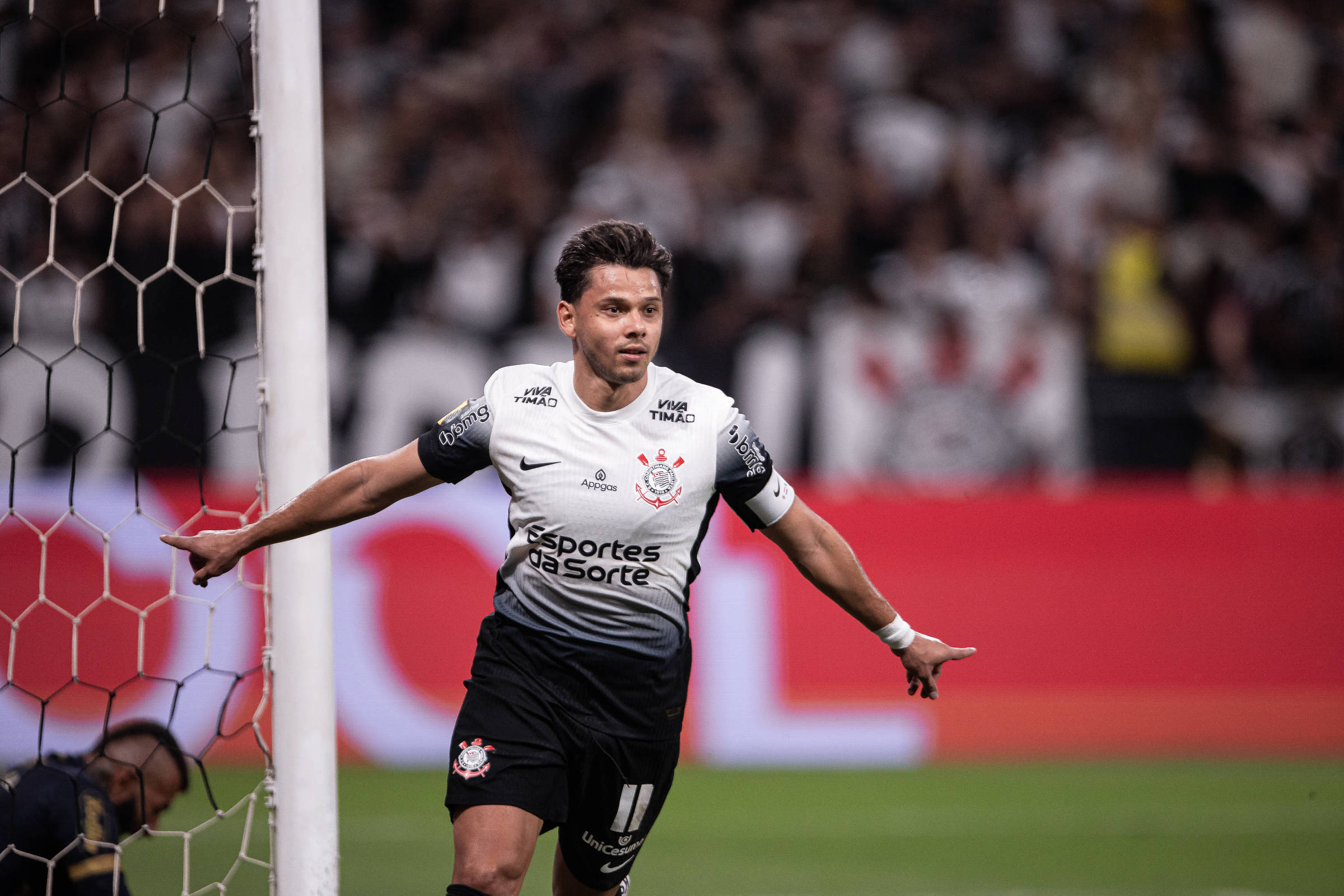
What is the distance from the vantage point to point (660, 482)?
4.12 m

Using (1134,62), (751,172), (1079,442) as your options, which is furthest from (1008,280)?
(1134,62)

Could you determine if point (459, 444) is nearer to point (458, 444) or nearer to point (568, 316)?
point (458, 444)

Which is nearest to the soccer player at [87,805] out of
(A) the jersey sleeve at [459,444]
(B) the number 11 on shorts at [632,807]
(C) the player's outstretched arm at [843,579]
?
(B) the number 11 on shorts at [632,807]

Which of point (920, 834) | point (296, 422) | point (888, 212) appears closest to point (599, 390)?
point (296, 422)

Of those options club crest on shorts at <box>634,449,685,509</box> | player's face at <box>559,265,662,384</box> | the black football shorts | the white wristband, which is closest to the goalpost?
the black football shorts

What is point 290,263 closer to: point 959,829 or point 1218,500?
point 959,829

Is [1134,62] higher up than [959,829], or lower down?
higher up

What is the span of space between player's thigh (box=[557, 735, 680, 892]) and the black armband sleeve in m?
0.81

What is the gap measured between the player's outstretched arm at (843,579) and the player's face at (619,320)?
604 mm

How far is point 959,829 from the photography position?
784 centimetres

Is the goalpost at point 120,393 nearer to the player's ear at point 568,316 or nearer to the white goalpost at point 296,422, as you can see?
the white goalpost at point 296,422

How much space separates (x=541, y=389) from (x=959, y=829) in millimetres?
4556

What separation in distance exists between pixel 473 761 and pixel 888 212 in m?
8.43

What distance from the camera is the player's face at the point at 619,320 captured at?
160 inches
